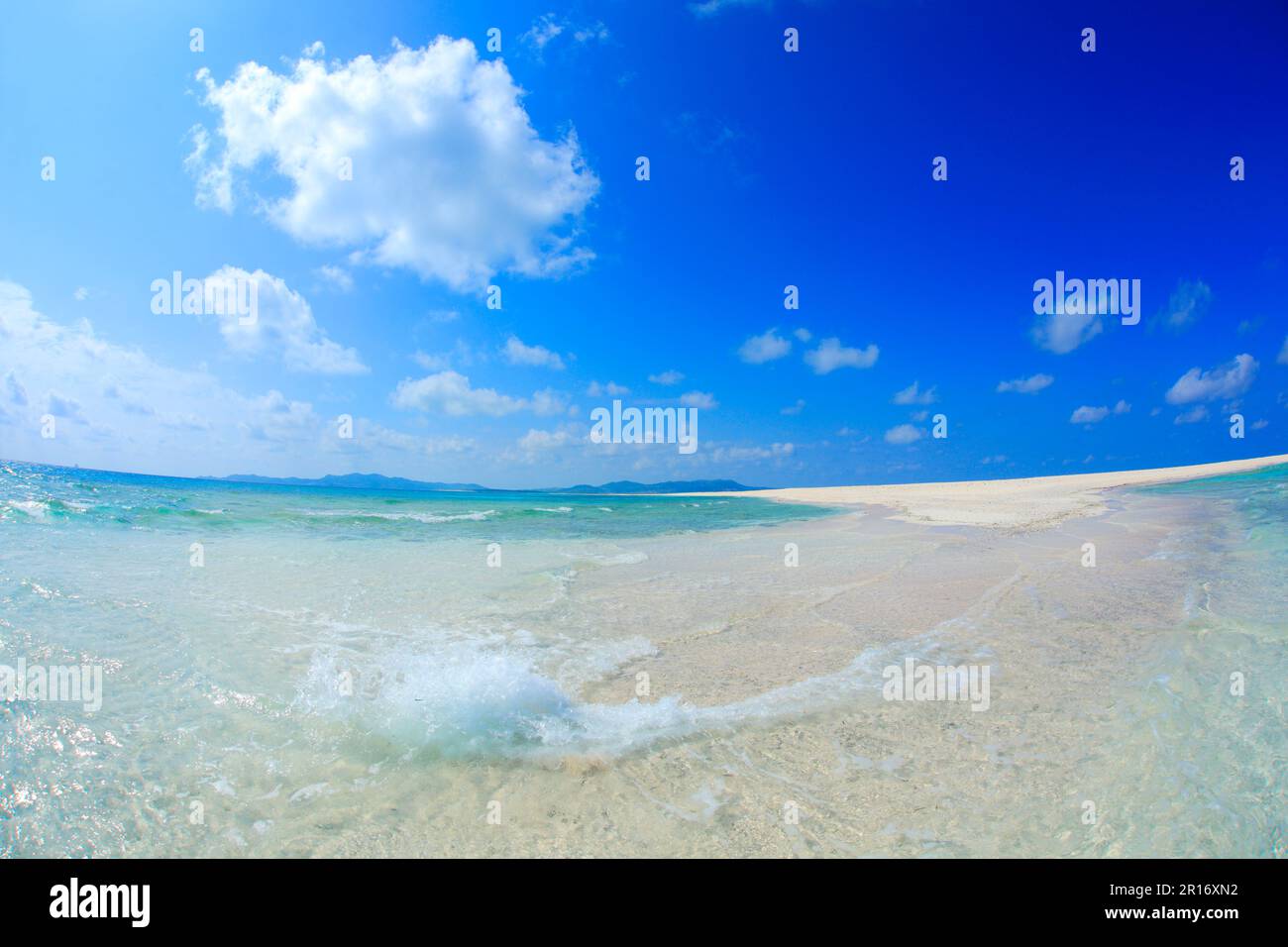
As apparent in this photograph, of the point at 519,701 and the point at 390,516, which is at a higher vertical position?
the point at 390,516

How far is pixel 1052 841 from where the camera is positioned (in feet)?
9.87

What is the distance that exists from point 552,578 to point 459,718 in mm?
6640

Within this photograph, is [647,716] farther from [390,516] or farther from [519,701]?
[390,516]

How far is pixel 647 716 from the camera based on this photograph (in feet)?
15.6

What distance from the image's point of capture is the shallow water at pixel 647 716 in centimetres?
317

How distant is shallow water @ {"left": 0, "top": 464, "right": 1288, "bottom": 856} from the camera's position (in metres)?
3.17

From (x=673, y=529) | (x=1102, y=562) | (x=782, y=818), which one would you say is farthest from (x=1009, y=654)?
(x=673, y=529)

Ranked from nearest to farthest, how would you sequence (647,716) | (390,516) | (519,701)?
(647,716) < (519,701) < (390,516)

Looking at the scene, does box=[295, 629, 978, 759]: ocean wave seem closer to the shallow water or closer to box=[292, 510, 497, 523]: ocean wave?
the shallow water

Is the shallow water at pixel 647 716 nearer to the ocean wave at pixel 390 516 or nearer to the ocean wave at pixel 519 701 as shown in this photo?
the ocean wave at pixel 519 701

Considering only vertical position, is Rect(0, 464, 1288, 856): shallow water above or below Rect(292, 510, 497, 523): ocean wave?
below

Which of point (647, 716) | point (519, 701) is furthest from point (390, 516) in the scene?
point (647, 716)

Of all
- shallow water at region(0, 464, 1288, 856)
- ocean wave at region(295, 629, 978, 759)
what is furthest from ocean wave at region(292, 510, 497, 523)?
ocean wave at region(295, 629, 978, 759)
